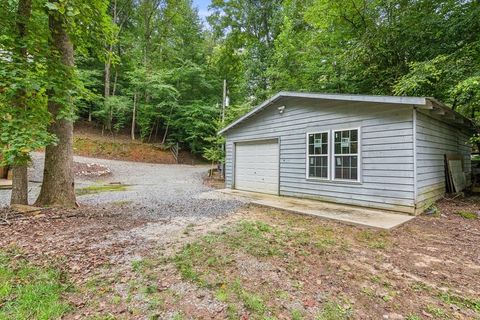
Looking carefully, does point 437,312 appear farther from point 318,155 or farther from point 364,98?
point 318,155

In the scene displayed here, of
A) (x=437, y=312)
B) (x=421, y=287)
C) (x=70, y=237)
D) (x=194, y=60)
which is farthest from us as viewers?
(x=194, y=60)

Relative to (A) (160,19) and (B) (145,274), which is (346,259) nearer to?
(B) (145,274)

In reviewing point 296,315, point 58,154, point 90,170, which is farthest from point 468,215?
point 90,170

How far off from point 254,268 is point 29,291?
2215mm

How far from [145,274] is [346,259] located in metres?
2.51

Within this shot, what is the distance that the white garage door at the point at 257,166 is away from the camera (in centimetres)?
852

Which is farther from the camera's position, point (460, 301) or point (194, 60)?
point (194, 60)

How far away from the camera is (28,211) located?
14.9 ft

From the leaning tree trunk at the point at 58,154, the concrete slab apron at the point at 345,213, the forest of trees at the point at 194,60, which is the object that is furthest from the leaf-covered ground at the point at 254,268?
the forest of trees at the point at 194,60

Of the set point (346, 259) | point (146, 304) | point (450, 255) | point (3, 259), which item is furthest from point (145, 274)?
point (450, 255)

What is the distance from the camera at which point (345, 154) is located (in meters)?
6.50

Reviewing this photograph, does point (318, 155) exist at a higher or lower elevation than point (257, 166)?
higher

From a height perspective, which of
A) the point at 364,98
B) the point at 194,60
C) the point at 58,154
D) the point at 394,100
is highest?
the point at 194,60

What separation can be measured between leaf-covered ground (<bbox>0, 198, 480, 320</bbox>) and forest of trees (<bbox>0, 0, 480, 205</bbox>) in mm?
2094
